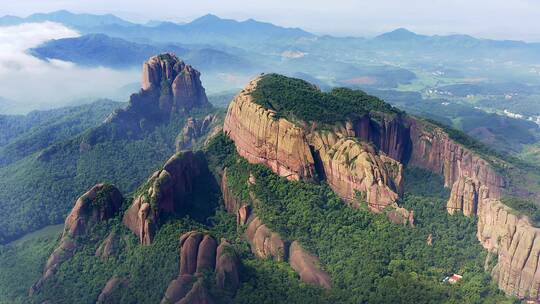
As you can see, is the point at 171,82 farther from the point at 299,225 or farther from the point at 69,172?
the point at 299,225

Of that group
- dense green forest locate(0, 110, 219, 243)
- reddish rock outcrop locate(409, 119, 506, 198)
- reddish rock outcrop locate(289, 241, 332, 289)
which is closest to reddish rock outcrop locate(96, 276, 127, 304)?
reddish rock outcrop locate(289, 241, 332, 289)

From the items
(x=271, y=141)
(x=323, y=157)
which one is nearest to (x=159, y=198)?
(x=271, y=141)

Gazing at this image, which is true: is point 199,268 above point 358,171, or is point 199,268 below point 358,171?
below

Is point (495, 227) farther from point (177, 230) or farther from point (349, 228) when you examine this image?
point (177, 230)

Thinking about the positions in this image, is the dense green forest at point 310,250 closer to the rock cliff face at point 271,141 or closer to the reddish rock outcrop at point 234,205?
the reddish rock outcrop at point 234,205

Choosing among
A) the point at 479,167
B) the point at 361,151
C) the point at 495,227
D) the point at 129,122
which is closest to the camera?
the point at 495,227

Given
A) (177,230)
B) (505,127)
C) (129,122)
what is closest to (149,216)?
(177,230)

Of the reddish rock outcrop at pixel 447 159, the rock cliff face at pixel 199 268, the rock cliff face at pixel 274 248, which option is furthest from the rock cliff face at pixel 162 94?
the rock cliff face at pixel 199 268
